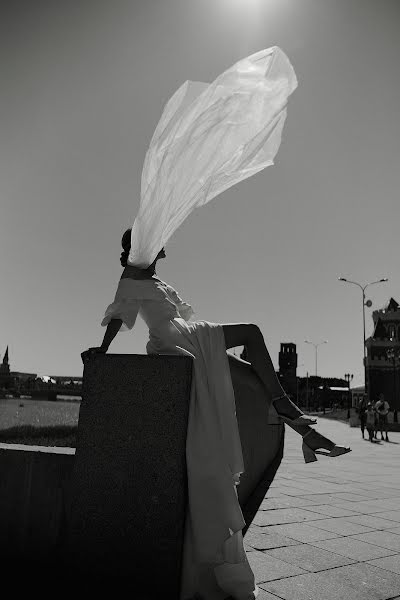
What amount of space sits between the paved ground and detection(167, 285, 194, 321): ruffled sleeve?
4.97ft

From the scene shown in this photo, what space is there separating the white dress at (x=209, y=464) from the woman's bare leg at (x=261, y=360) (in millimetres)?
88

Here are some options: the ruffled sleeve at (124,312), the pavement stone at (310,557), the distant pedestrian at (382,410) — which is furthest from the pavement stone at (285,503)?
the distant pedestrian at (382,410)

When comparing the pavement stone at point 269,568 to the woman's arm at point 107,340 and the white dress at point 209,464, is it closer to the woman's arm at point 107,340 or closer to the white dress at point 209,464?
the white dress at point 209,464

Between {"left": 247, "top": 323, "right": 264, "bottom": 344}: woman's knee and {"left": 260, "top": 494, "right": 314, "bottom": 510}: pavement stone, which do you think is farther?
{"left": 260, "top": 494, "right": 314, "bottom": 510}: pavement stone

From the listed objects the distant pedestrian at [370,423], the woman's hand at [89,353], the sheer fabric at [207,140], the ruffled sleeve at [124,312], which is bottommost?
the distant pedestrian at [370,423]

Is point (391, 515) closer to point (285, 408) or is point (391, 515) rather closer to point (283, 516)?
point (283, 516)

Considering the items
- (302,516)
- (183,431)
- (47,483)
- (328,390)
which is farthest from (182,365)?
(328,390)

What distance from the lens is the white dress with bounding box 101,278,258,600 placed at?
90.0 inches

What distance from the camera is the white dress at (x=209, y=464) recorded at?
7.50 feet

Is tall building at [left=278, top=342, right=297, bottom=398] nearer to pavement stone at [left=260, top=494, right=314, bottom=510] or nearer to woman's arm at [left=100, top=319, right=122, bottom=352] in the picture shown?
pavement stone at [left=260, top=494, right=314, bottom=510]

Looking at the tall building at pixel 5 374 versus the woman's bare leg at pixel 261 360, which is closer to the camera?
the woman's bare leg at pixel 261 360

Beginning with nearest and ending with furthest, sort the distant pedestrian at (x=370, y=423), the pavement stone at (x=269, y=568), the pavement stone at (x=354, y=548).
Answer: the pavement stone at (x=269, y=568)
the pavement stone at (x=354, y=548)
the distant pedestrian at (x=370, y=423)

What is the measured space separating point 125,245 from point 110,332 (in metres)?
0.64

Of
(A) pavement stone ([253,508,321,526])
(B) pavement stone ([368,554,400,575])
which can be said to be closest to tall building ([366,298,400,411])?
(A) pavement stone ([253,508,321,526])
